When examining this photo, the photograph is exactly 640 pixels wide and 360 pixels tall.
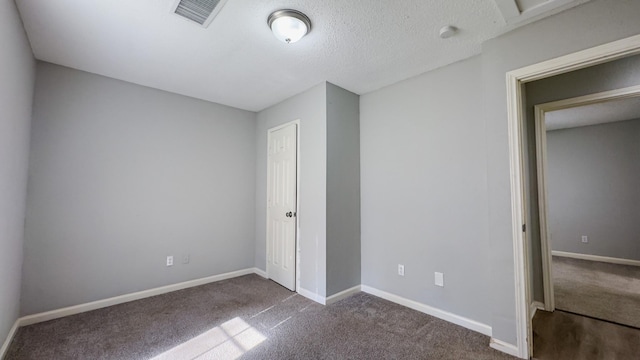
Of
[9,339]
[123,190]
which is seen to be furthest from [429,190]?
[9,339]

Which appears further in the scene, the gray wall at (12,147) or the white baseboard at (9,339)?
the white baseboard at (9,339)

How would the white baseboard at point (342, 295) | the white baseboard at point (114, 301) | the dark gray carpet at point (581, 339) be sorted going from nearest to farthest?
the dark gray carpet at point (581, 339) → the white baseboard at point (114, 301) → the white baseboard at point (342, 295)

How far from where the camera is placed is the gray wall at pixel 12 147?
1721 mm

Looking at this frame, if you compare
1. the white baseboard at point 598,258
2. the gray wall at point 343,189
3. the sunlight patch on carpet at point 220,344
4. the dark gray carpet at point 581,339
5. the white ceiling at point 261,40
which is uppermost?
the white ceiling at point 261,40

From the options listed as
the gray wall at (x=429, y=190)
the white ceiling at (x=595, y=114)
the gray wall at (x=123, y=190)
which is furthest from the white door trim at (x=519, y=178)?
the gray wall at (x=123, y=190)

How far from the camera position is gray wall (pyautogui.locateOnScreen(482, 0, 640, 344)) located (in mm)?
1767

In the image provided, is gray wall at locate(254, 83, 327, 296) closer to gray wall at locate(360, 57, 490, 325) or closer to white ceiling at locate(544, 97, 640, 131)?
gray wall at locate(360, 57, 490, 325)

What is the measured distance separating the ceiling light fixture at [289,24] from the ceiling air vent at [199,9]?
35cm

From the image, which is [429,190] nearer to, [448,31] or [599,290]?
[448,31]

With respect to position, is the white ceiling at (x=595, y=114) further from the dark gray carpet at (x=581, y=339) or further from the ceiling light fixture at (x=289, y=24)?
the ceiling light fixture at (x=289, y=24)

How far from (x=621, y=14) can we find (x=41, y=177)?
15.5 feet

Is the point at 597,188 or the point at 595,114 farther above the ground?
the point at 595,114

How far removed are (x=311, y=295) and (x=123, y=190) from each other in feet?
8.02

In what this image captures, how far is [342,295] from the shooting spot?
9.92 feet
